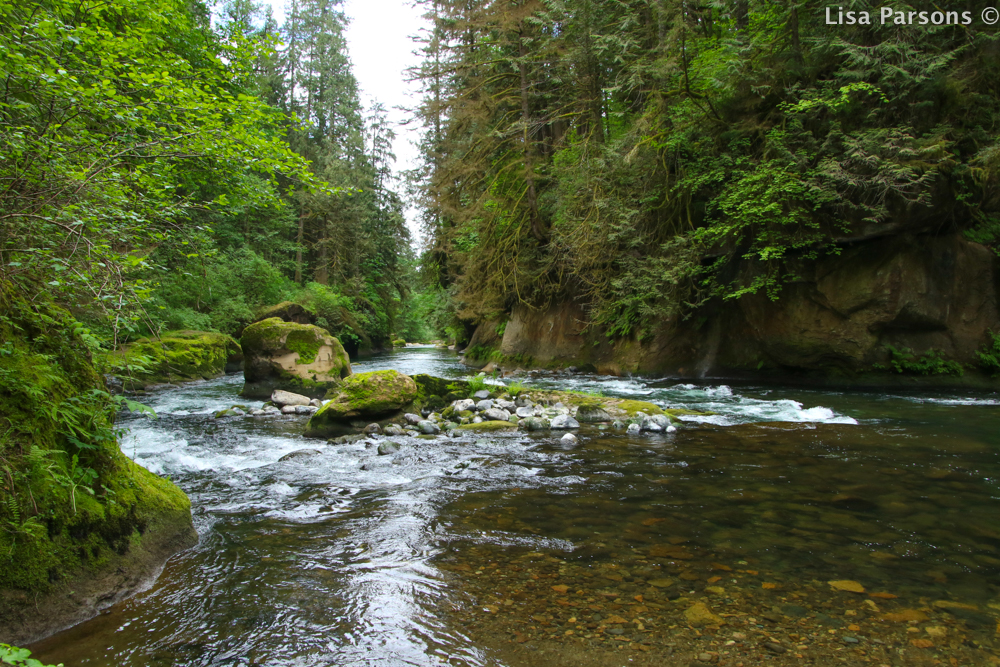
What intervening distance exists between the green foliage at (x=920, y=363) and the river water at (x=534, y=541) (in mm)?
4437

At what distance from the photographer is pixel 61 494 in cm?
283

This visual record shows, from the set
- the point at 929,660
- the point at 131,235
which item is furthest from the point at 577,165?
the point at 929,660

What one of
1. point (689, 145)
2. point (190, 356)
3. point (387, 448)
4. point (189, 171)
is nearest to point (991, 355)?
point (689, 145)

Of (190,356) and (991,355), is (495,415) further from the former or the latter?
(190,356)

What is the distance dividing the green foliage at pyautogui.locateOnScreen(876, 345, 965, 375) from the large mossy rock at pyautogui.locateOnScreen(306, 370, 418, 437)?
34.9ft

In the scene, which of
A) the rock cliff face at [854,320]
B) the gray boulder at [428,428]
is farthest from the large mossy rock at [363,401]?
the rock cliff face at [854,320]

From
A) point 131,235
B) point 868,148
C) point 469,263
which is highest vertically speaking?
point 868,148

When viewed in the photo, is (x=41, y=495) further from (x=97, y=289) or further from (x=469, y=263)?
(x=469, y=263)

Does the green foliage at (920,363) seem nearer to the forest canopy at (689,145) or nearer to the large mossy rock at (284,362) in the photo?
the forest canopy at (689,145)

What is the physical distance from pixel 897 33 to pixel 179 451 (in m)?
15.0

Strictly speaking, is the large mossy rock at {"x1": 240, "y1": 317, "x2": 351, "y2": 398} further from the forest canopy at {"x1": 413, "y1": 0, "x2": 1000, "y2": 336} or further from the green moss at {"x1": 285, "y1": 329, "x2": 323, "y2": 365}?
the forest canopy at {"x1": 413, "y1": 0, "x2": 1000, "y2": 336}

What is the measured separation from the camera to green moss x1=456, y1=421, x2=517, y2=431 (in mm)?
8062

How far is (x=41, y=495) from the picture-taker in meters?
2.73

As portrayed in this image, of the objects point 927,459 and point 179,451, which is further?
point 179,451
